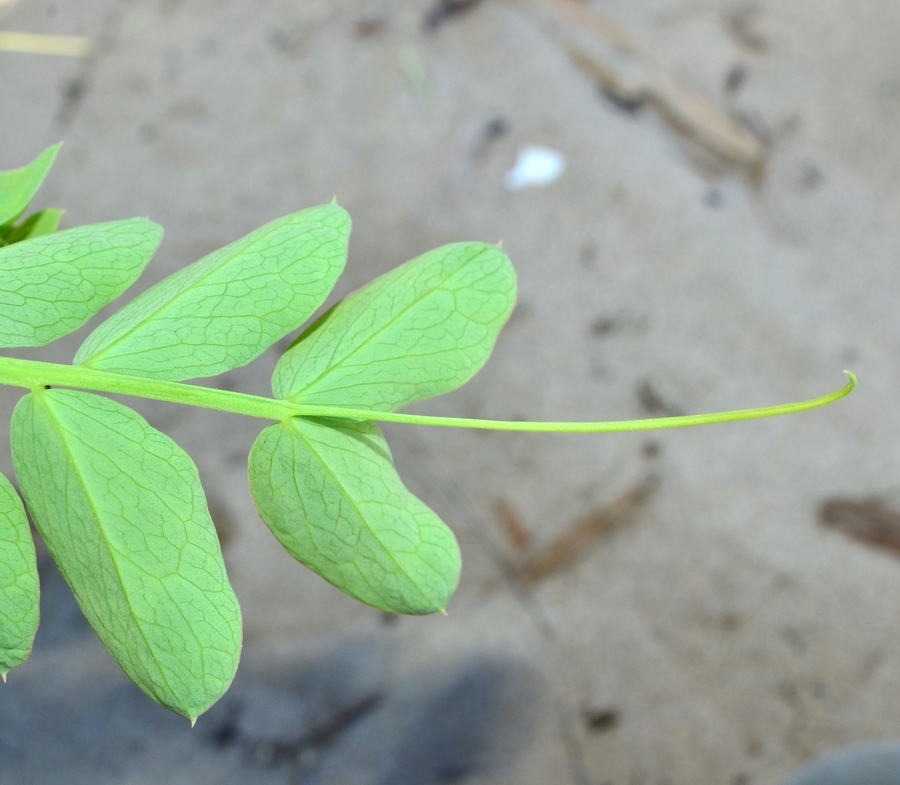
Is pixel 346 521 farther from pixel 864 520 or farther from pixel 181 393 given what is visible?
pixel 864 520

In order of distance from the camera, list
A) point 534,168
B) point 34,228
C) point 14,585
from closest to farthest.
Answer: point 14,585
point 34,228
point 534,168

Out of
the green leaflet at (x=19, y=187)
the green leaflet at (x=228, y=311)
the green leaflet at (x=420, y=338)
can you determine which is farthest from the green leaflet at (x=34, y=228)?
the green leaflet at (x=420, y=338)

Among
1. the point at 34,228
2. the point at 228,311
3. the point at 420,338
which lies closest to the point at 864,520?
the point at 420,338

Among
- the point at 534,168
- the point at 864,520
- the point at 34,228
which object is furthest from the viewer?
the point at 534,168

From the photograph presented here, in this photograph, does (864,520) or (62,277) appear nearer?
(62,277)

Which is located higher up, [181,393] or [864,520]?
[181,393]

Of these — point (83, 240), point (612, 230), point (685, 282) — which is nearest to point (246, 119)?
point (612, 230)
